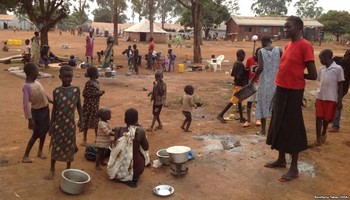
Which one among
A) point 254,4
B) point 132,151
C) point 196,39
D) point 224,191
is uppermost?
point 254,4

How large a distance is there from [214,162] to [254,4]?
93491 millimetres

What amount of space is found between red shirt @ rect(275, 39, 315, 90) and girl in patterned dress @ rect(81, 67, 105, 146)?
284 cm

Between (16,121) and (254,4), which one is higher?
(254,4)

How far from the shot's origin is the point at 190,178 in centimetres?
447

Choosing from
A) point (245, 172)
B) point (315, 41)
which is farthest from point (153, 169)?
point (315, 41)

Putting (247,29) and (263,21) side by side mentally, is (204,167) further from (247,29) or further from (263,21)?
(263,21)

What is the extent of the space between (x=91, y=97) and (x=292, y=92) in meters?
3.03

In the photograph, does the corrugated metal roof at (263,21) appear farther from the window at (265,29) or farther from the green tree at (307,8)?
the green tree at (307,8)

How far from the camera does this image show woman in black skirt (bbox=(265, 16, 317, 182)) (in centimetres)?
426

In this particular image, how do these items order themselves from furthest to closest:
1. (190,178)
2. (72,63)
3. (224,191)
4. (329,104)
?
(72,63)
(329,104)
(190,178)
(224,191)

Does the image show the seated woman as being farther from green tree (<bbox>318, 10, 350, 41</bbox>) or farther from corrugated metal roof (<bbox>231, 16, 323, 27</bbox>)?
green tree (<bbox>318, 10, 350, 41</bbox>)

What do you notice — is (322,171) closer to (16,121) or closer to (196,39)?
(16,121)

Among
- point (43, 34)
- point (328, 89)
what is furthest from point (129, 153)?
point (43, 34)

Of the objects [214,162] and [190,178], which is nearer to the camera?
[190,178]
